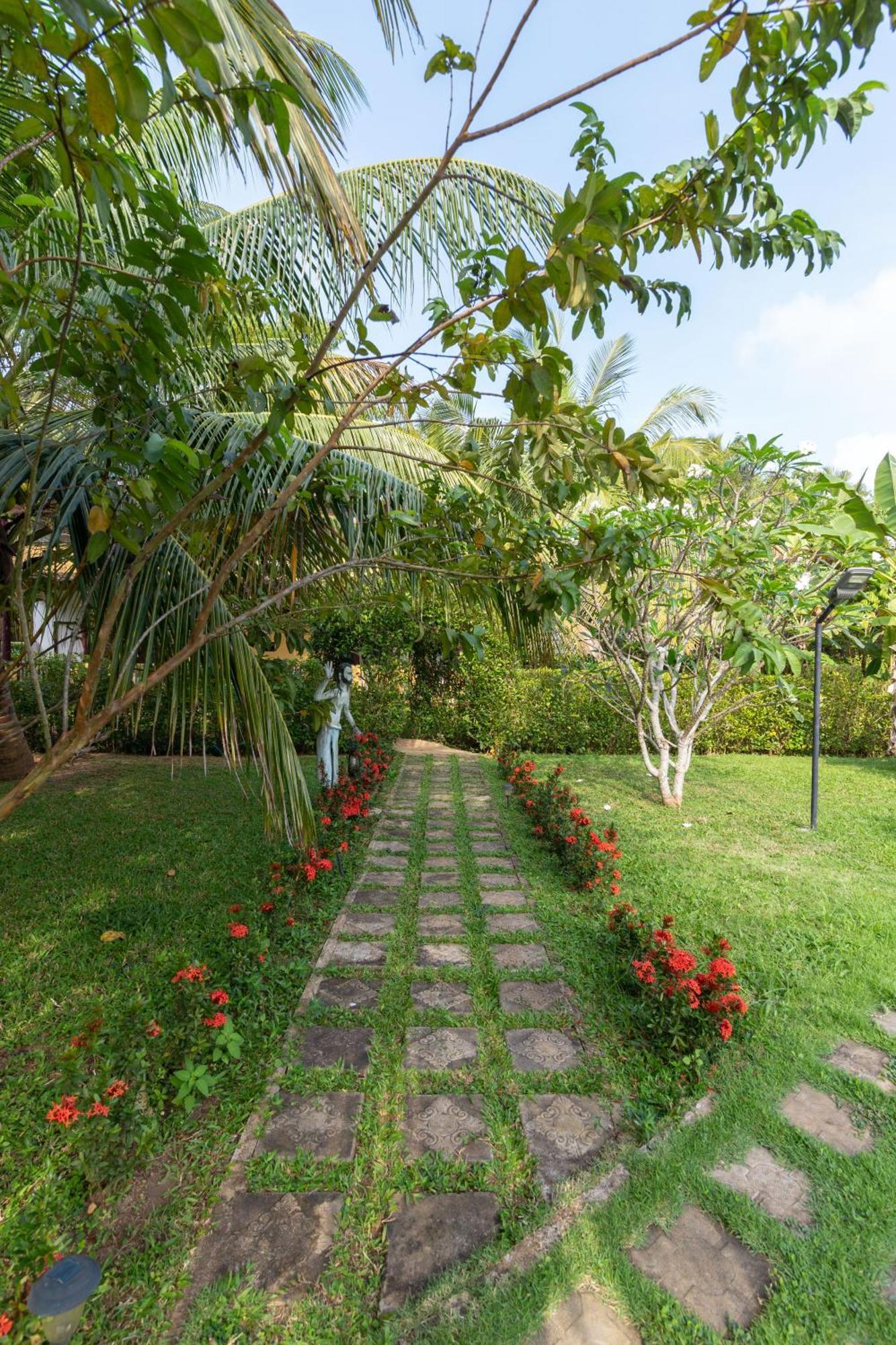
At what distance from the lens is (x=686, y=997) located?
2416mm

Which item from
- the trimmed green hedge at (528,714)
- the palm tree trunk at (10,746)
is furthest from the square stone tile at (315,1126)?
the trimmed green hedge at (528,714)

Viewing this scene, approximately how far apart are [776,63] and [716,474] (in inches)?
141

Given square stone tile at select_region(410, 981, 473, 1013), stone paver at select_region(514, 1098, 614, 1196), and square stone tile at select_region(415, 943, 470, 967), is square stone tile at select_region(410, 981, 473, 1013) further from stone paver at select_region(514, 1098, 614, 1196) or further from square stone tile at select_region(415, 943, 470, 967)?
stone paver at select_region(514, 1098, 614, 1196)

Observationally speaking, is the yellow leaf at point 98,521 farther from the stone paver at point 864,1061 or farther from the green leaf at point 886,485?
the stone paver at point 864,1061

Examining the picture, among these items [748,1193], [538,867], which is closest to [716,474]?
[538,867]

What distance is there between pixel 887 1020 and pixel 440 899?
235 centimetres

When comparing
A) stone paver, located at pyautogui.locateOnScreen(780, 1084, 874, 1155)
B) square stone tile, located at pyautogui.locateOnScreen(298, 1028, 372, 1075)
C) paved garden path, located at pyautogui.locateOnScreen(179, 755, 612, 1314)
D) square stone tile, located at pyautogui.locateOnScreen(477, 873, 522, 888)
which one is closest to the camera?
paved garden path, located at pyautogui.locateOnScreen(179, 755, 612, 1314)

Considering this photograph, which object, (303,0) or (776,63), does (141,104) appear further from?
(303,0)

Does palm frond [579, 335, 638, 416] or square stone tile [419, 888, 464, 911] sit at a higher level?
palm frond [579, 335, 638, 416]

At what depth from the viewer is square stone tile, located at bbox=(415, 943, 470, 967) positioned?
3117 millimetres

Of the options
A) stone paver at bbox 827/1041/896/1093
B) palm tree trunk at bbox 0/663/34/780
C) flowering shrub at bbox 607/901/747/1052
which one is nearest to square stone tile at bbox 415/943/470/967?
flowering shrub at bbox 607/901/747/1052

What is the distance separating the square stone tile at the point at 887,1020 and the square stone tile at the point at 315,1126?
2.25 meters

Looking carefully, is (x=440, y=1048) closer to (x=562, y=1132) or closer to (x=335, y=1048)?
(x=335, y=1048)

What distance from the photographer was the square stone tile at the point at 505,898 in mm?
3912
